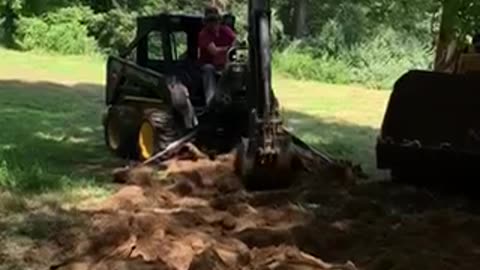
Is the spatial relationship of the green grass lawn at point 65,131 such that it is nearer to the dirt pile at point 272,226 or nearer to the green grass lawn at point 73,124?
the green grass lawn at point 73,124

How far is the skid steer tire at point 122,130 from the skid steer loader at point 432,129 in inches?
122

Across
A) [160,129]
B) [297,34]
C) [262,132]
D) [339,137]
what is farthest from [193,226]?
[297,34]

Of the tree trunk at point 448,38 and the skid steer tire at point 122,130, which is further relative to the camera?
the skid steer tire at point 122,130

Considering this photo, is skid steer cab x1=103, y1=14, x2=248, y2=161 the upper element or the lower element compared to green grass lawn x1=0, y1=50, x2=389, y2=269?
upper

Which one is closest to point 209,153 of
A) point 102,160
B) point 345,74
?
point 102,160

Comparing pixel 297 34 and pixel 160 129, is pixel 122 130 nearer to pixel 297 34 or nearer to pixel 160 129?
Result: pixel 160 129

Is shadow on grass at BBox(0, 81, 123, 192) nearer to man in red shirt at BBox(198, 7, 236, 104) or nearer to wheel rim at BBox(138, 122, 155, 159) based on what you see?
wheel rim at BBox(138, 122, 155, 159)

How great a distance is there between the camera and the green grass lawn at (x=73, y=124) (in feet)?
27.2

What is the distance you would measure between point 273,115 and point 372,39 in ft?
63.6

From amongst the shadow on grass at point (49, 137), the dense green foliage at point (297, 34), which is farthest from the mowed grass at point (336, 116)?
the shadow on grass at point (49, 137)

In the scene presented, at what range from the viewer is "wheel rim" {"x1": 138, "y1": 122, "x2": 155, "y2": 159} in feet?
33.7

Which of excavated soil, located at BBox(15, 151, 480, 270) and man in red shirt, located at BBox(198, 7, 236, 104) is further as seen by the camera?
man in red shirt, located at BBox(198, 7, 236, 104)

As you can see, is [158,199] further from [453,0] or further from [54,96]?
[54,96]

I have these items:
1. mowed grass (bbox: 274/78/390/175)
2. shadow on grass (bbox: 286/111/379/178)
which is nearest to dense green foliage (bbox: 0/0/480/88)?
mowed grass (bbox: 274/78/390/175)
